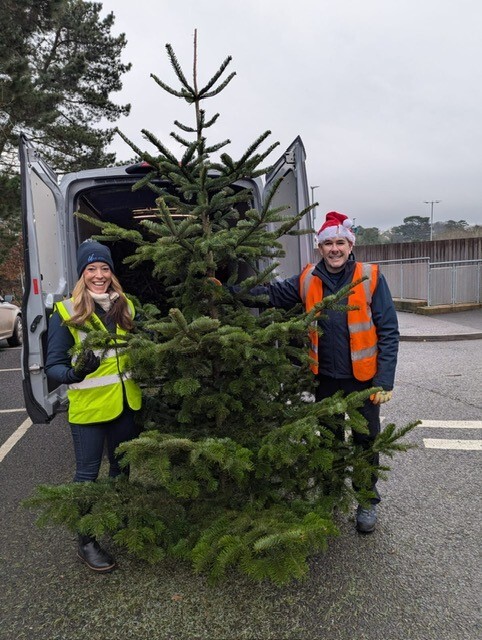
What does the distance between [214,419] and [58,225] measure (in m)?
2.38

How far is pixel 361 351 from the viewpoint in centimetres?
300

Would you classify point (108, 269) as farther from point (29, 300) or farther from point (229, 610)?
point (229, 610)

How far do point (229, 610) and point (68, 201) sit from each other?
337cm

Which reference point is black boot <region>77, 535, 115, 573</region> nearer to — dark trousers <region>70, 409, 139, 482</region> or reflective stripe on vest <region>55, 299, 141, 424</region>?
dark trousers <region>70, 409, 139, 482</region>

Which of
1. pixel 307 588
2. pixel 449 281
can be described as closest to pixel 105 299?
pixel 307 588

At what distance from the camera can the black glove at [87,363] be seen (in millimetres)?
2547

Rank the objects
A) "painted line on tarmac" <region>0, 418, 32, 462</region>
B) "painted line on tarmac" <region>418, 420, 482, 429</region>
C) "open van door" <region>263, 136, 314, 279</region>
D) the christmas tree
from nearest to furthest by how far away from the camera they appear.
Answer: the christmas tree
"open van door" <region>263, 136, 314, 279</region>
"painted line on tarmac" <region>0, 418, 32, 462</region>
"painted line on tarmac" <region>418, 420, 482, 429</region>

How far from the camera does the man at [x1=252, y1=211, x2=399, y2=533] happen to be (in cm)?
299

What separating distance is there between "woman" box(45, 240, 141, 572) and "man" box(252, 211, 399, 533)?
99cm

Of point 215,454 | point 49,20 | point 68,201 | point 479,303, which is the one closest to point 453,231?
point 479,303

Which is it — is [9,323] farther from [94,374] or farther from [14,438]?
[94,374]

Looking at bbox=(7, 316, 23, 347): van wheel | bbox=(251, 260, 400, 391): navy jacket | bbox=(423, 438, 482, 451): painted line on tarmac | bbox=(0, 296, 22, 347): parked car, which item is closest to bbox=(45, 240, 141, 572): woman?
bbox=(251, 260, 400, 391): navy jacket

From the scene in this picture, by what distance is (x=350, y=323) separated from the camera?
9.80 ft

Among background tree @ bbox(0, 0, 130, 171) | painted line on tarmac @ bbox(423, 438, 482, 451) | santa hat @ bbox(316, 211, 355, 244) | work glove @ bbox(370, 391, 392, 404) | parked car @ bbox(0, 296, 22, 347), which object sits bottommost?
painted line on tarmac @ bbox(423, 438, 482, 451)
